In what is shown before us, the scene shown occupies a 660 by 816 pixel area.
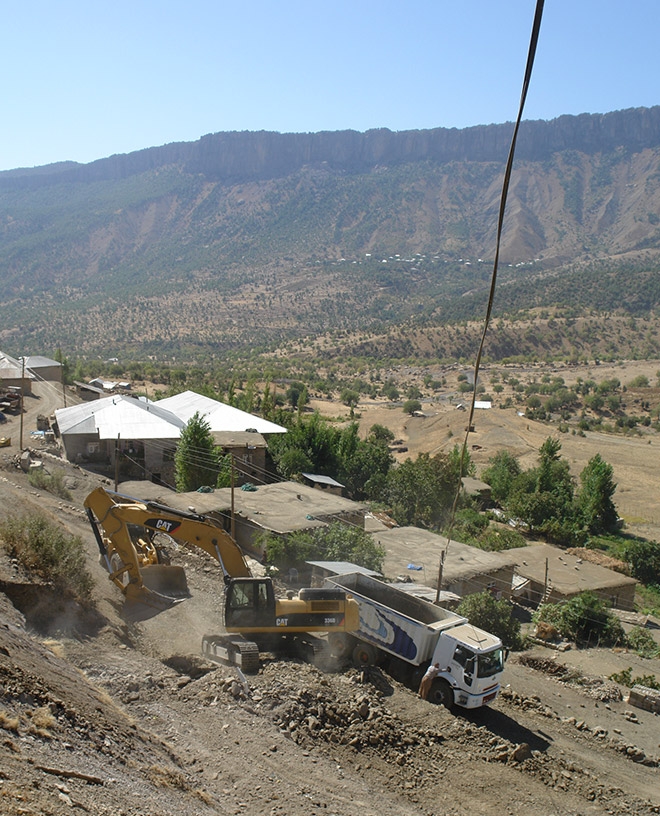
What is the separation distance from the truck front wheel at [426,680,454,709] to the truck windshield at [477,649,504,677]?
667 mm

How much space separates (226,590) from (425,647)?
3879mm

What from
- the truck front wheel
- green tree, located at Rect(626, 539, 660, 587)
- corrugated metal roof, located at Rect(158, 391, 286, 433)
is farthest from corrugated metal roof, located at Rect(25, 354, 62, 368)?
the truck front wheel

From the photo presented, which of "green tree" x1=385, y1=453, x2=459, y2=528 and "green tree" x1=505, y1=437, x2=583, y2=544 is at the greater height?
"green tree" x1=385, y1=453, x2=459, y2=528

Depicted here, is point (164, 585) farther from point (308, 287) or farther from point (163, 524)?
point (308, 287)

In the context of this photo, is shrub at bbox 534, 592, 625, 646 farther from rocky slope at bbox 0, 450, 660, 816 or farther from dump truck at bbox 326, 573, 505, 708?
dump truck at bbox 326, 573, 505, 708

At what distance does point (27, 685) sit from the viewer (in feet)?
30.3

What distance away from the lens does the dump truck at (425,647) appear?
1375cm

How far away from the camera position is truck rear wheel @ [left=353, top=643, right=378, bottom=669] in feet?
49.7

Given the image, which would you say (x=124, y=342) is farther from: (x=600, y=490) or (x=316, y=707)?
(x=316, y=707)

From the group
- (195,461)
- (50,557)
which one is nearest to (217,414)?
(195,461)

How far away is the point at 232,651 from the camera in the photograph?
13820 millimetres

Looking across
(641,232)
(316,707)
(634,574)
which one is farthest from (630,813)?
(641,232)

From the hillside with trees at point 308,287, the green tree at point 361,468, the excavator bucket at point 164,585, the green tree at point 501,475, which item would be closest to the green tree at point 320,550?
the excavator bucket at point 164,585

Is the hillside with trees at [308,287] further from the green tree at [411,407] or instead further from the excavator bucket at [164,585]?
the excavator bucket at [164,585]
